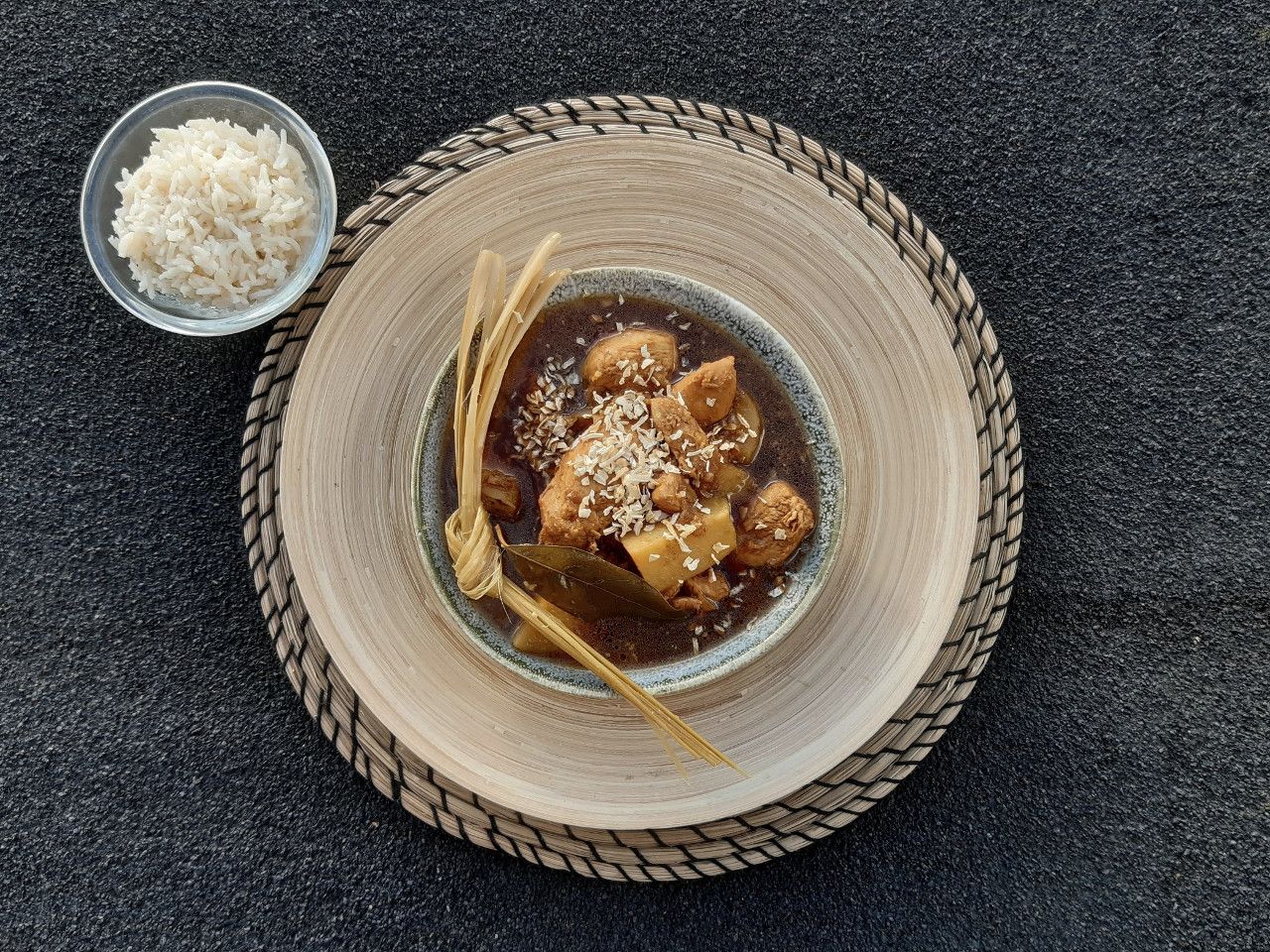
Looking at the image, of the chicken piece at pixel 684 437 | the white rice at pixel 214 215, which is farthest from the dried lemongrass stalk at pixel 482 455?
the white rice at pixel 214 215

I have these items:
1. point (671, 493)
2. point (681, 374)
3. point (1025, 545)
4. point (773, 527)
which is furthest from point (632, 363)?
point (1025, 545)

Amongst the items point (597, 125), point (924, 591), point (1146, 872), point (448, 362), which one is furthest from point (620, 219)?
point (1146, 872)

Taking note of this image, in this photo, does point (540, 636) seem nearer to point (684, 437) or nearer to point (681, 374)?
point (684, 437)

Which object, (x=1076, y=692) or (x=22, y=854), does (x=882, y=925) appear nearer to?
(x=1076, y=692)

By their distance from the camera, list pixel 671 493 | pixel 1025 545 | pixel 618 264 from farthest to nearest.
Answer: pixel 1025 545 < pixel 618 264 < pixel 671 493

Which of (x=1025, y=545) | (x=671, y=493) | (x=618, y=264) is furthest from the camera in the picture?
(x=1025, y=545)

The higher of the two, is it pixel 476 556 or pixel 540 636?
pixel 476 556

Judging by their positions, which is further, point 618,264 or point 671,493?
point 618,264

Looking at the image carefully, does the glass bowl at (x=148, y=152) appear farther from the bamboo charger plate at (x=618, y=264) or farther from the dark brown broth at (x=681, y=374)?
the dark brown broth at (x=681, y=374)
